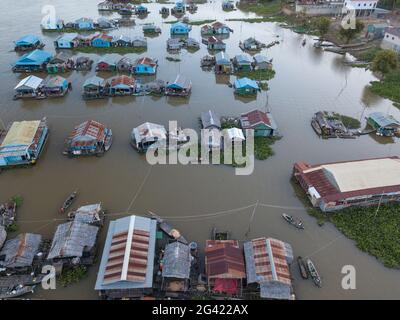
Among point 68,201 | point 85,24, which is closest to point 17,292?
point 68,201

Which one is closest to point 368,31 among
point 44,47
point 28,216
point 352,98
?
point 352,98

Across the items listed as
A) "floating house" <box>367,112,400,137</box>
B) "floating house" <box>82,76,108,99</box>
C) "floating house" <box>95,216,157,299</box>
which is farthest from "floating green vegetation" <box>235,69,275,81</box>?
"floating house" <box>95,216,157,299</box>

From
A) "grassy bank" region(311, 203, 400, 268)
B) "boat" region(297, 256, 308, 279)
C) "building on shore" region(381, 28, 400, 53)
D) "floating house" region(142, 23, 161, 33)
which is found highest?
"building on shore" region(381, 28, 400, 53)

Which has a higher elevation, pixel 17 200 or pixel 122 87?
pixel 122 87

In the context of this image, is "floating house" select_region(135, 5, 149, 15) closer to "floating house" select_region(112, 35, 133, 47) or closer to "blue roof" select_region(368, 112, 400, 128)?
"floating house" select_region(112, 35, 133, 47)

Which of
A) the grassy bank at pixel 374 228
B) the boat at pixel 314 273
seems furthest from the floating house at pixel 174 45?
the boat at pixel 314 273

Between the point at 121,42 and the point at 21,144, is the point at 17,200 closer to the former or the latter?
the point at 21,144
